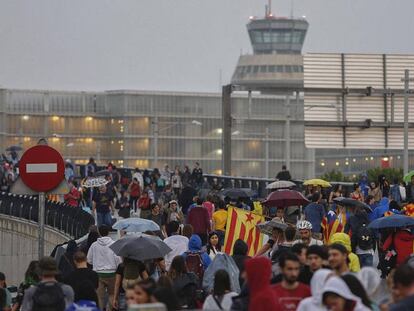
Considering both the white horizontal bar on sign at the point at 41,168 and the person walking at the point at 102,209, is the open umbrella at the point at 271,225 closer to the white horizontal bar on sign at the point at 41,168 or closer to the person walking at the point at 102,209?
the white horizontal bar on sign at the point at 41,168

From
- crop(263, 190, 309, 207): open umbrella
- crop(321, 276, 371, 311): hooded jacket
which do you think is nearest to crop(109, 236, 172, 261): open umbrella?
crop(321, 276, 371, 311): hooded jacket

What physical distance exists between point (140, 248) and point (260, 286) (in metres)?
7.31

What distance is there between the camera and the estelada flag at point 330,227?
26.6 meters

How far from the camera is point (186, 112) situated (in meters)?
192

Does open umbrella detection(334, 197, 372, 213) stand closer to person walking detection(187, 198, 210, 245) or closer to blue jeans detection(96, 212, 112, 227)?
person walking detection(187, 198, 210, 245)

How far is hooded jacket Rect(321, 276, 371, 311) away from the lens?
42.8ft

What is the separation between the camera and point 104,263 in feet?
74.6

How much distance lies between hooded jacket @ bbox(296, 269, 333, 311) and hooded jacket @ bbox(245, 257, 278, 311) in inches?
10.1

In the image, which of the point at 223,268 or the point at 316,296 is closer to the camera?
the point at 316,296

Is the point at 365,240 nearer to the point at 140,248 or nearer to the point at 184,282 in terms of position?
the point at 140,248

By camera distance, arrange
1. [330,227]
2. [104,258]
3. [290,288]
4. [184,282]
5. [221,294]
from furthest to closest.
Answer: [330,227]
[104,258]
[184,282]
[221,294]
[290,288]

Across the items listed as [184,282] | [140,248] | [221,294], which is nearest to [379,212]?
[140,248]

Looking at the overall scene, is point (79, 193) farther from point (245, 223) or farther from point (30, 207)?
point (245, 223)

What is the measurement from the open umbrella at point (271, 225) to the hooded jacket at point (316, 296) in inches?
327
